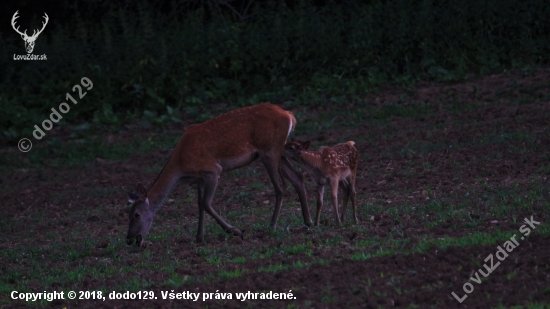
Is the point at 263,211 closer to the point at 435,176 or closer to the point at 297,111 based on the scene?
the point at 435,176

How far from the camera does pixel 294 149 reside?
11023mm

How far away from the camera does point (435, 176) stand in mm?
12797

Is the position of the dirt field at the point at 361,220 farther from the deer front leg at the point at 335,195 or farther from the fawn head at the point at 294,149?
the fawn head at the point at 294,149

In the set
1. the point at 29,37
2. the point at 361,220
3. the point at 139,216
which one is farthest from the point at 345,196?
the point at 29,37

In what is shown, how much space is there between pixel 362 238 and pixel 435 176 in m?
3.75

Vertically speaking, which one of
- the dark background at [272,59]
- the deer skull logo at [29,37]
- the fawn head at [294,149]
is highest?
the fawn head at [294,149]

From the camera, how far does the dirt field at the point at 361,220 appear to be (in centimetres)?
757

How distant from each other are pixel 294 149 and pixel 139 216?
215 centimetres

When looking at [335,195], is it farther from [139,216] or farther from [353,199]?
[139,216]

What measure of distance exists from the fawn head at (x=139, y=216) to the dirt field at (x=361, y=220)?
8.0 inches

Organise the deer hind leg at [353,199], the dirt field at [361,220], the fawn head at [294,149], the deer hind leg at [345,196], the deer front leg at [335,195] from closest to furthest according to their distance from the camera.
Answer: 1. the dirt field at [361,220]
2. the deer front leg at [335,195]
3. the deer hind leg at [353,199]
4. the deer hind leg at [345,196]
5. the fawn head at [294,149]

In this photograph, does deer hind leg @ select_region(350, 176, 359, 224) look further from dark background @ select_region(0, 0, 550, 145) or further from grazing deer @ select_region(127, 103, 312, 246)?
dark background @ select_region(0, 0, 550, 145)

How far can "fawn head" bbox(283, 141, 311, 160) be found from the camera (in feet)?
36.0

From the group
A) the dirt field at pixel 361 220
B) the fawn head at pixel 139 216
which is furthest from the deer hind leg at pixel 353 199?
the fawn head at pixel 139 216
